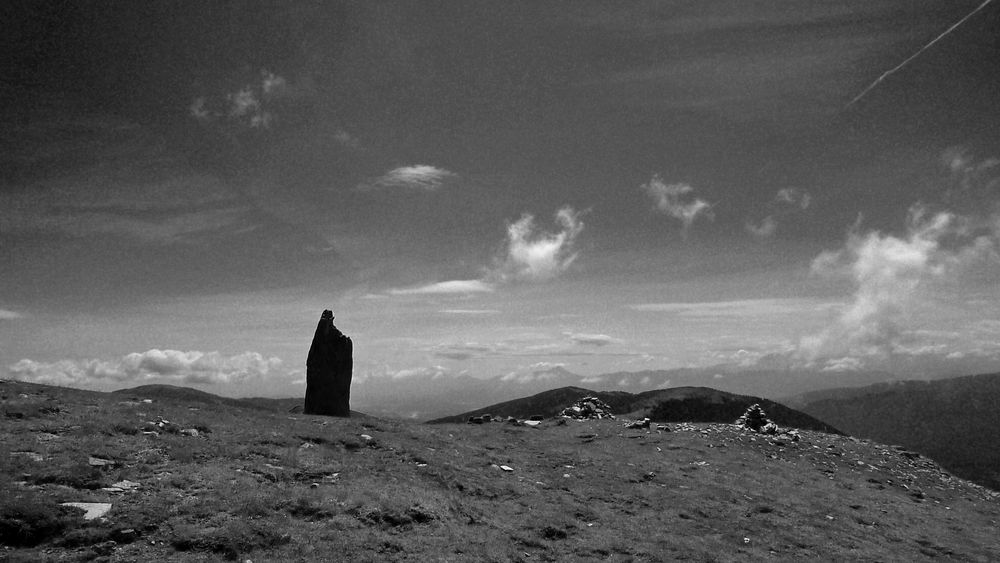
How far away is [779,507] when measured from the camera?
3161cm

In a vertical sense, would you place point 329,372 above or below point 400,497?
above

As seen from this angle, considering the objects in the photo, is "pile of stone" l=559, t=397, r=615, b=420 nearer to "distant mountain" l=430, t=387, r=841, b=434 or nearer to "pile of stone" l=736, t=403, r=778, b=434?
"pile of stone" l=736, t=403, r=778, b=434

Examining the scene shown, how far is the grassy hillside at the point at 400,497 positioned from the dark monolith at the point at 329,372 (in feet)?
38.4

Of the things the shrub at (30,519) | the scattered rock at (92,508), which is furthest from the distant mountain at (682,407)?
the shrub at (30,519)

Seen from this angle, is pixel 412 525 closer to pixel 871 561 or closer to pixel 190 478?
pixel 190 478

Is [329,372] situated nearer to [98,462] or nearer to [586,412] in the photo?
[98,462]

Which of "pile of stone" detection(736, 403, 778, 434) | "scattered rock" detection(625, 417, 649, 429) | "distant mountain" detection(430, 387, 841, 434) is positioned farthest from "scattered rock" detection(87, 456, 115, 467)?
"distant mountain" detection(430, 387, 841, 434)

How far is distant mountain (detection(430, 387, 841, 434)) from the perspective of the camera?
130m

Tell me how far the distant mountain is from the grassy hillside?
8562cm

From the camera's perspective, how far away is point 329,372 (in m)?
50.5

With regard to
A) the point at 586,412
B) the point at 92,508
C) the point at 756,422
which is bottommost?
the point at 756,422

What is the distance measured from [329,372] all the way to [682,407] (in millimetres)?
113471

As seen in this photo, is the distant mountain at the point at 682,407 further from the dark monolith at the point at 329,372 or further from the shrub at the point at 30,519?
the shrub at the point at 30,519

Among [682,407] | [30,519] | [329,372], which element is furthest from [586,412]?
[682,407]
